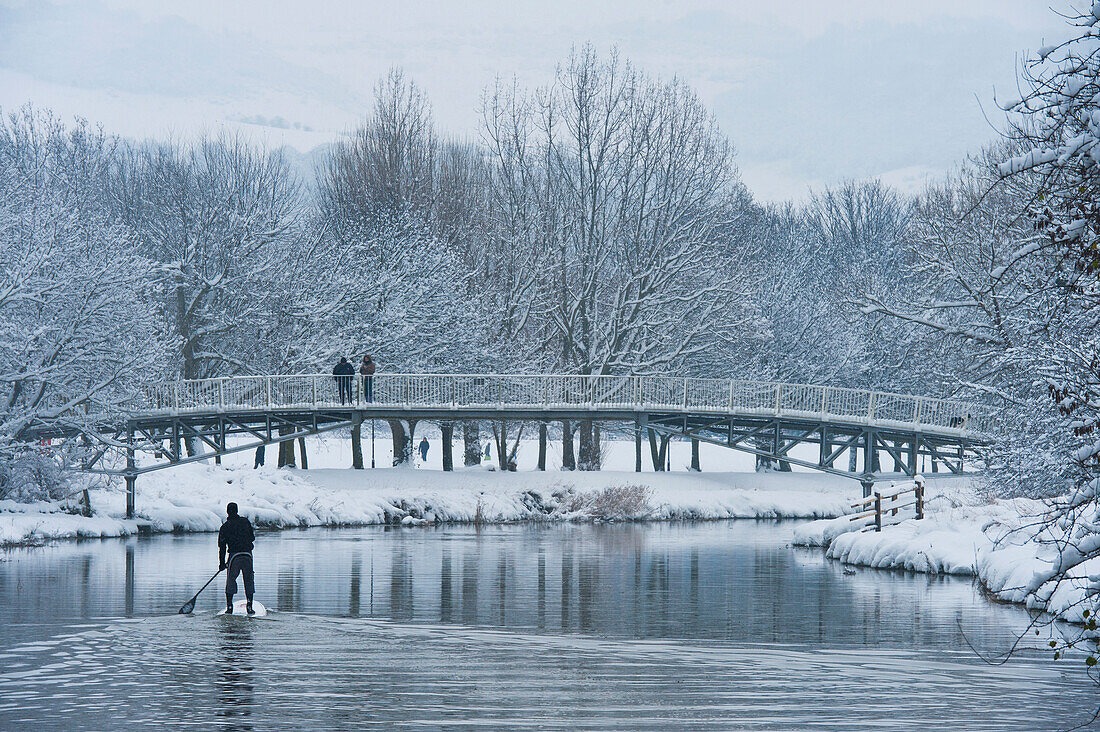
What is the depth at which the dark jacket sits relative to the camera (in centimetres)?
1975

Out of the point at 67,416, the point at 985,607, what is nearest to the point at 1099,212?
the point at 985,607

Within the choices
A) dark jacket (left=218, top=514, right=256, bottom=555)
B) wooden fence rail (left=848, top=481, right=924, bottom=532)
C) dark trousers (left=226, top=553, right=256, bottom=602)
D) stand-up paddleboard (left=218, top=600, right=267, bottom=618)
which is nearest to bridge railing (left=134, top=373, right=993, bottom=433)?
wooden fence rail (left=848, top=481, right=924, bottom=532)

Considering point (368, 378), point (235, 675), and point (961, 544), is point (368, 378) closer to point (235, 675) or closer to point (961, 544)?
point (961, 544)

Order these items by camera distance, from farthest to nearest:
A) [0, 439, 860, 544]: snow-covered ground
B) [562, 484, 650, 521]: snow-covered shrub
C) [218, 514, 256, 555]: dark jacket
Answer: [562, 484, 650, 521]: snow-covered shrub, [0, 439, 860, 544]: snow-covered ground, [218, 514, 256, 555]: dark jacket

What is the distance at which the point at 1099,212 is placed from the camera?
346 inches

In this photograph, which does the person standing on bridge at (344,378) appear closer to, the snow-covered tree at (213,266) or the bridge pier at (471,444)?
the snow-covered tree at (213,266)

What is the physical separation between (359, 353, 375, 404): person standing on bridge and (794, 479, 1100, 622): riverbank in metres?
15.5

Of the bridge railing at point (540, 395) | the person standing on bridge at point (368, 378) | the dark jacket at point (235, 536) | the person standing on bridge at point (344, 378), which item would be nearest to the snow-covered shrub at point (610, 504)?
the bridge railing at point (540, 395)

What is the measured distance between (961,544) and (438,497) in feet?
65.4

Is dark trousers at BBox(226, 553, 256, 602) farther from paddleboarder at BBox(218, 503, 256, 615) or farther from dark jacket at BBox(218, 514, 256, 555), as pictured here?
dark jacket at BBox(218, 514, 256, 555)

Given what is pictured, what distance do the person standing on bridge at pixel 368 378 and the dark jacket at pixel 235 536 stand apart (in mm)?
24348

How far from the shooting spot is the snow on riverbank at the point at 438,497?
1527 inches

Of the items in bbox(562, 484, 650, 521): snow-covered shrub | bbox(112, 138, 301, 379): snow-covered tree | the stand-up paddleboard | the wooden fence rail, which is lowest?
bbox(562, 484, 650, 521): snow-covered shrub

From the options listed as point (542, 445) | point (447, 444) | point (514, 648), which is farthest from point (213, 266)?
point (514, 648)
